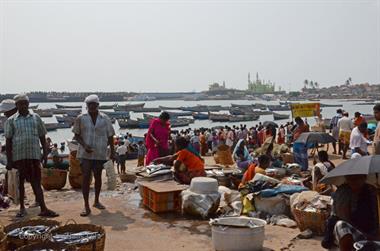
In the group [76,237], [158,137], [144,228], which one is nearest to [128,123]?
[158,137]

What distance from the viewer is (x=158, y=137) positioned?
7832 mm

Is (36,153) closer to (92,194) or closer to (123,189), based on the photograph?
(92,194)

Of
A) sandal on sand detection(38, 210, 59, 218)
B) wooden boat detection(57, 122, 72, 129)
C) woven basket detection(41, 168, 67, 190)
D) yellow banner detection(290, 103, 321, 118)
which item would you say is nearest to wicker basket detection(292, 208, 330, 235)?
sandal on sand detection(38, 210, 59, 218)

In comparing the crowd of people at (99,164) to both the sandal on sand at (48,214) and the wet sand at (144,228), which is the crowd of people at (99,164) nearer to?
the sandal on sand at (48,214)

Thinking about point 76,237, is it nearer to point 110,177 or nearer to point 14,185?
point 14,185

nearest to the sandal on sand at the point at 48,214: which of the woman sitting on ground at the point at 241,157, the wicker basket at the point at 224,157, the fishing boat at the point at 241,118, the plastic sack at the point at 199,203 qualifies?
the plastic sack at the point at 199,203

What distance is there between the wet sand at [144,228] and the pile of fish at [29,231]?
761 mm

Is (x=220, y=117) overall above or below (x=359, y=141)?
below

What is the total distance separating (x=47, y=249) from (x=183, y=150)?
10.7 ft

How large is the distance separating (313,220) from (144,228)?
1.94 metres

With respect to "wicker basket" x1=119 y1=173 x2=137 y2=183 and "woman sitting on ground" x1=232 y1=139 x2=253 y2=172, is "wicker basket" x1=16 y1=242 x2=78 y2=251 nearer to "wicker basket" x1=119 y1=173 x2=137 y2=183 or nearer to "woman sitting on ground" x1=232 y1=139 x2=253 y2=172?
"wicker basket" x1=119 y1=173 x2=137 y2=183

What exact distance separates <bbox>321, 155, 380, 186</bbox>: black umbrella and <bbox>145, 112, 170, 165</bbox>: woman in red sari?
4.03 metres

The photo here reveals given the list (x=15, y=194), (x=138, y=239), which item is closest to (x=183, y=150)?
(x=138, y=239)

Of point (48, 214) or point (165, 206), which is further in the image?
point (165, 206)
